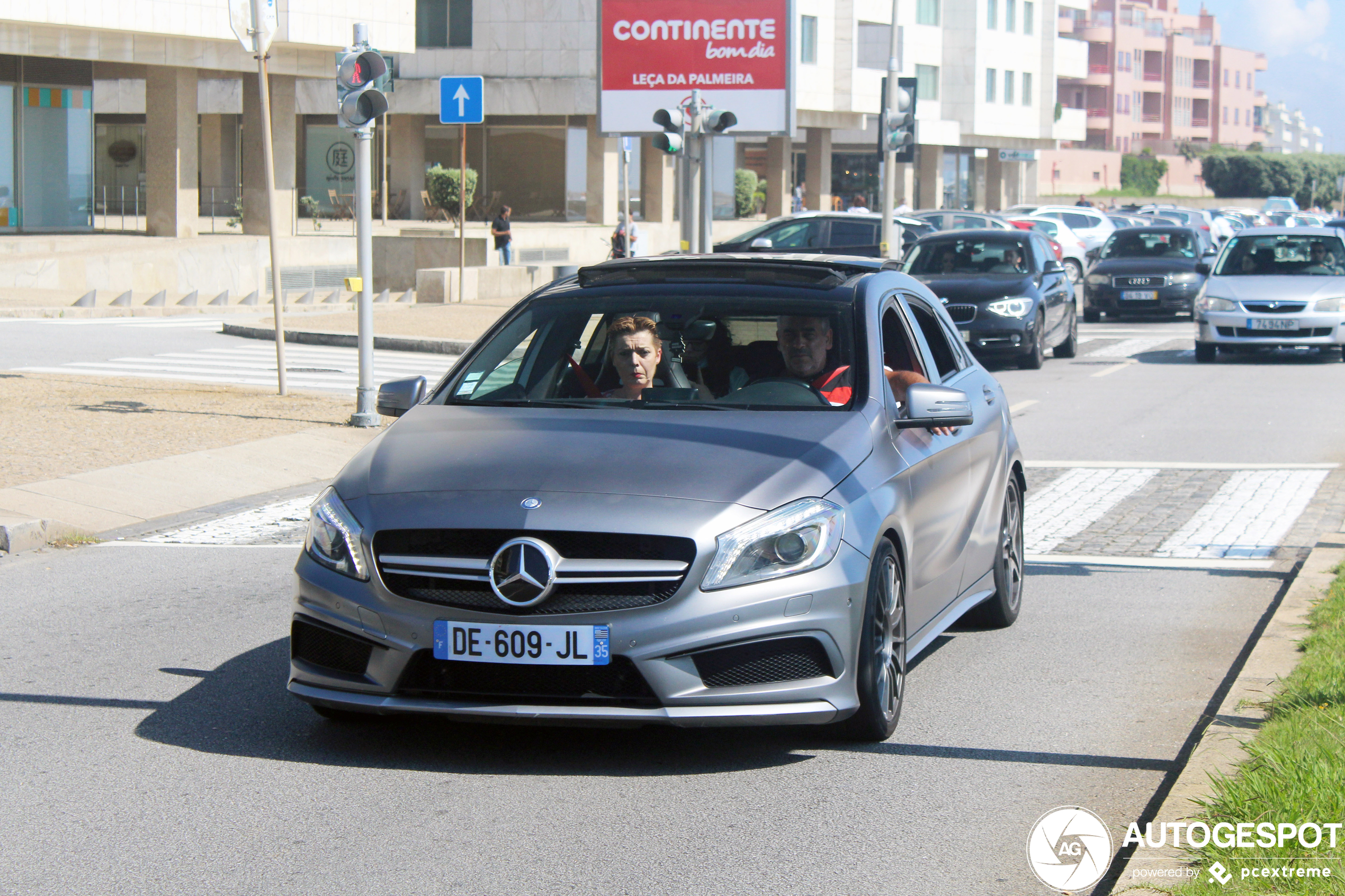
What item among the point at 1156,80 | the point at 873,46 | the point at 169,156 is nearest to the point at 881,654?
the point at 169,156

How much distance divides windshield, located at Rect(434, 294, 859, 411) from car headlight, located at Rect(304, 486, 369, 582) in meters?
0.97

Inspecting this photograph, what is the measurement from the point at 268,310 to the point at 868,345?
25114 millimetres

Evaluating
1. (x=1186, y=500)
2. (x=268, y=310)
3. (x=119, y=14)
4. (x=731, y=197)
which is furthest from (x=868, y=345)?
(x=731, y=197)

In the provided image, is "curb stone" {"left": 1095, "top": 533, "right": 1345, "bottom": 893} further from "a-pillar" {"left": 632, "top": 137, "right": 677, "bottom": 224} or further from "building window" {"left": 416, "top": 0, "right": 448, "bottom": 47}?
"building window" {"left": 416, "top": 0, "right": 448, "bottom": 47}

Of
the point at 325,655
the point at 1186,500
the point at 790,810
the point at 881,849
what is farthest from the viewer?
the point at 1186,500

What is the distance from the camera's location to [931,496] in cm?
629

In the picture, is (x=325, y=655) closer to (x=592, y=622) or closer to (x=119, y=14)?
(x=592, y=622)

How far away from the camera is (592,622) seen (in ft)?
16.5

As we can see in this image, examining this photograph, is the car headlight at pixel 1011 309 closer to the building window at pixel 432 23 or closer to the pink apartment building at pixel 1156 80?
the building window at pixel 432 23

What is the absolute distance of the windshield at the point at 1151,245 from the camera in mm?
30922

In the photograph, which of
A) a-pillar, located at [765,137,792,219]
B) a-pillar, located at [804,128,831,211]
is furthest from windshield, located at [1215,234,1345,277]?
a-pillar, located at [804,128,831,211]

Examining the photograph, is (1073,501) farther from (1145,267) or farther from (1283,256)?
(1145,267)

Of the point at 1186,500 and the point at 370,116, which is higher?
the point at 370,116

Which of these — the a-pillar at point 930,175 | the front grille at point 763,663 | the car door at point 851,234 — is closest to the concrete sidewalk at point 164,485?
the front grille at point 763,663
